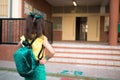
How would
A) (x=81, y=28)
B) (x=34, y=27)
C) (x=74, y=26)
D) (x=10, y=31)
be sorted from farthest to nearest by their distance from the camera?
(x=81, y=28)
(x=74, y=26)
(x=10, y=31)
(x=34, y=27)

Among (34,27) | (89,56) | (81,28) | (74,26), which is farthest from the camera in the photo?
(81,28)

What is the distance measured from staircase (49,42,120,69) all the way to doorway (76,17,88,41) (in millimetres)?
8153

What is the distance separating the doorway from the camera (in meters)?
16.6

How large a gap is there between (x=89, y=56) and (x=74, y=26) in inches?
316

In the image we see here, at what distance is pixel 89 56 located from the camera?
313 inches

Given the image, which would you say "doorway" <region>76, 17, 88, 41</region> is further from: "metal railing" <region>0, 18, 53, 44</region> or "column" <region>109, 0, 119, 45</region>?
"metal railing" <region>0, 18, 53, 44</region>

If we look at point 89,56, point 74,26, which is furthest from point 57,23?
point 89,56

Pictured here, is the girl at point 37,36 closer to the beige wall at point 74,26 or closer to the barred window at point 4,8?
the barred window at point 4,8

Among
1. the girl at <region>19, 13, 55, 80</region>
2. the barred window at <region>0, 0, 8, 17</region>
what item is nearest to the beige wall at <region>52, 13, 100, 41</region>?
the barred window at <region>0, 0, 8, 17</region>

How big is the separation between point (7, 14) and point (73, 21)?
764 cm

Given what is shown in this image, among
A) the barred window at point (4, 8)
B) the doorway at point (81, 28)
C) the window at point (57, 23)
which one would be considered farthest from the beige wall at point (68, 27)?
the barred window at point (4, 8)

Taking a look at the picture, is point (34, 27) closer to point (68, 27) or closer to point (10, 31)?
point (10, 31)

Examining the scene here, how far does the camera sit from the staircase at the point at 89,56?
7.59 m

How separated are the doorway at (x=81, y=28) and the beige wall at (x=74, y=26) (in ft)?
2.98
